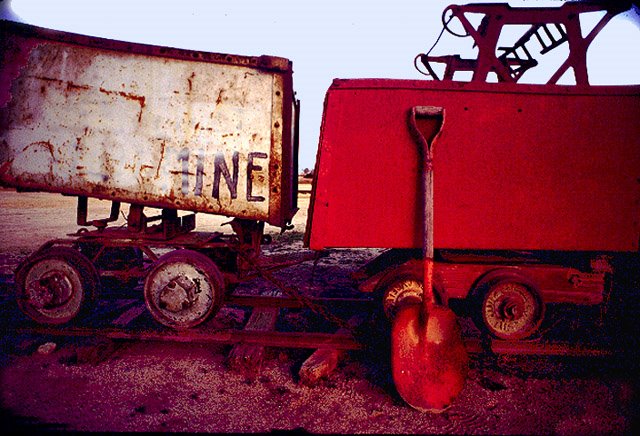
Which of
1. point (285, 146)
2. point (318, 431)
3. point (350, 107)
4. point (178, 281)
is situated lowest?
point (318, 431)

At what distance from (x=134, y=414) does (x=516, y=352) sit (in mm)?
3432

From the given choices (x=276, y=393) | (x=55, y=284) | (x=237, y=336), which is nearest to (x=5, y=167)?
(x=55, y=284)

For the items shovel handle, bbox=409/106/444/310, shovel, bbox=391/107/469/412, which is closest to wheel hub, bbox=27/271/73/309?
shovel, bbox=391/107/469/412

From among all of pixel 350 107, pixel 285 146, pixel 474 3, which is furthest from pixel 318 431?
pixel 474 3

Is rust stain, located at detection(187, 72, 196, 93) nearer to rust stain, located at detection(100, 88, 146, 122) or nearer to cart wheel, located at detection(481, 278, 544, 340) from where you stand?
rust stain, located at detection(100, 88, 146, 122)

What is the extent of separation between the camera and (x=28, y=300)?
12.2 ft

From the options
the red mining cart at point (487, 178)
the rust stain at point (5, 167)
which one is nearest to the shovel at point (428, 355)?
the red mining cart at point (487, 178)

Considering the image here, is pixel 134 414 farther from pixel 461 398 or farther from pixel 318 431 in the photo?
pixel 461 398

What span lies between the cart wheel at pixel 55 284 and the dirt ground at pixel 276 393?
1.02 feet

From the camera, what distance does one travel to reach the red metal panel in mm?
3562

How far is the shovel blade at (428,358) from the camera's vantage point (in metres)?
2.95

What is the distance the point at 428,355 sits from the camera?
3018 millimetres

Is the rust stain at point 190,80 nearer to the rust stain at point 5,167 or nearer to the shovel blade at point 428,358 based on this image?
the rust stain at point 5,167

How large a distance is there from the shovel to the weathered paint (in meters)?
1.88
